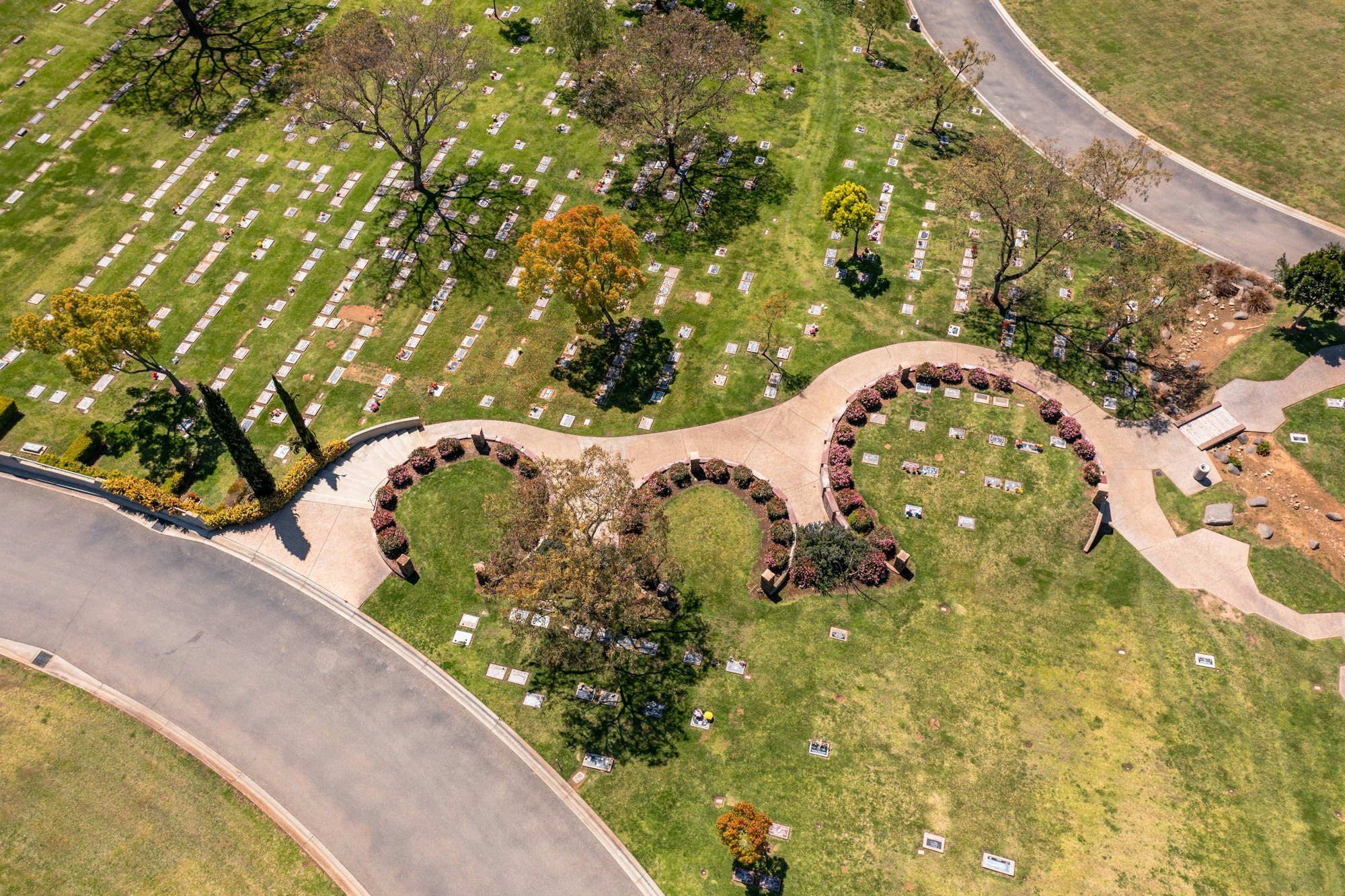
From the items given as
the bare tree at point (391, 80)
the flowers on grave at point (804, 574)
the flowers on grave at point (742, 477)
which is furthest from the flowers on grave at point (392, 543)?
the bare tree at point (391, 80)

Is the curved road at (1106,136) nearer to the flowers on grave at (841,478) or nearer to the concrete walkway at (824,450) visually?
the concrete walkway at (824,450)

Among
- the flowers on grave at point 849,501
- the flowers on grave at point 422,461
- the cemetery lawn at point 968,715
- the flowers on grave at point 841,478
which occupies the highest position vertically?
the flowers on grave at point 422,461

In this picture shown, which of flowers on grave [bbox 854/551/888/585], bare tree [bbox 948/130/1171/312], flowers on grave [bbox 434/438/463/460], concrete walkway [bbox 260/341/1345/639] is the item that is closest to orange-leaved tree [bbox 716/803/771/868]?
flowers on grave [bbox 854/551/888/585]

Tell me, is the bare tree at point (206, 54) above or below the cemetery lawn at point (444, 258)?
above

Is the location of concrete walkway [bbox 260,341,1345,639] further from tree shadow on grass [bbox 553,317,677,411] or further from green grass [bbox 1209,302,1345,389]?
tree shadow on grass [bbox 553,317,677,411]

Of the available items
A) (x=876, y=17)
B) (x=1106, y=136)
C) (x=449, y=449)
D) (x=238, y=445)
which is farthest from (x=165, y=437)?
(x=1106, y=136)
